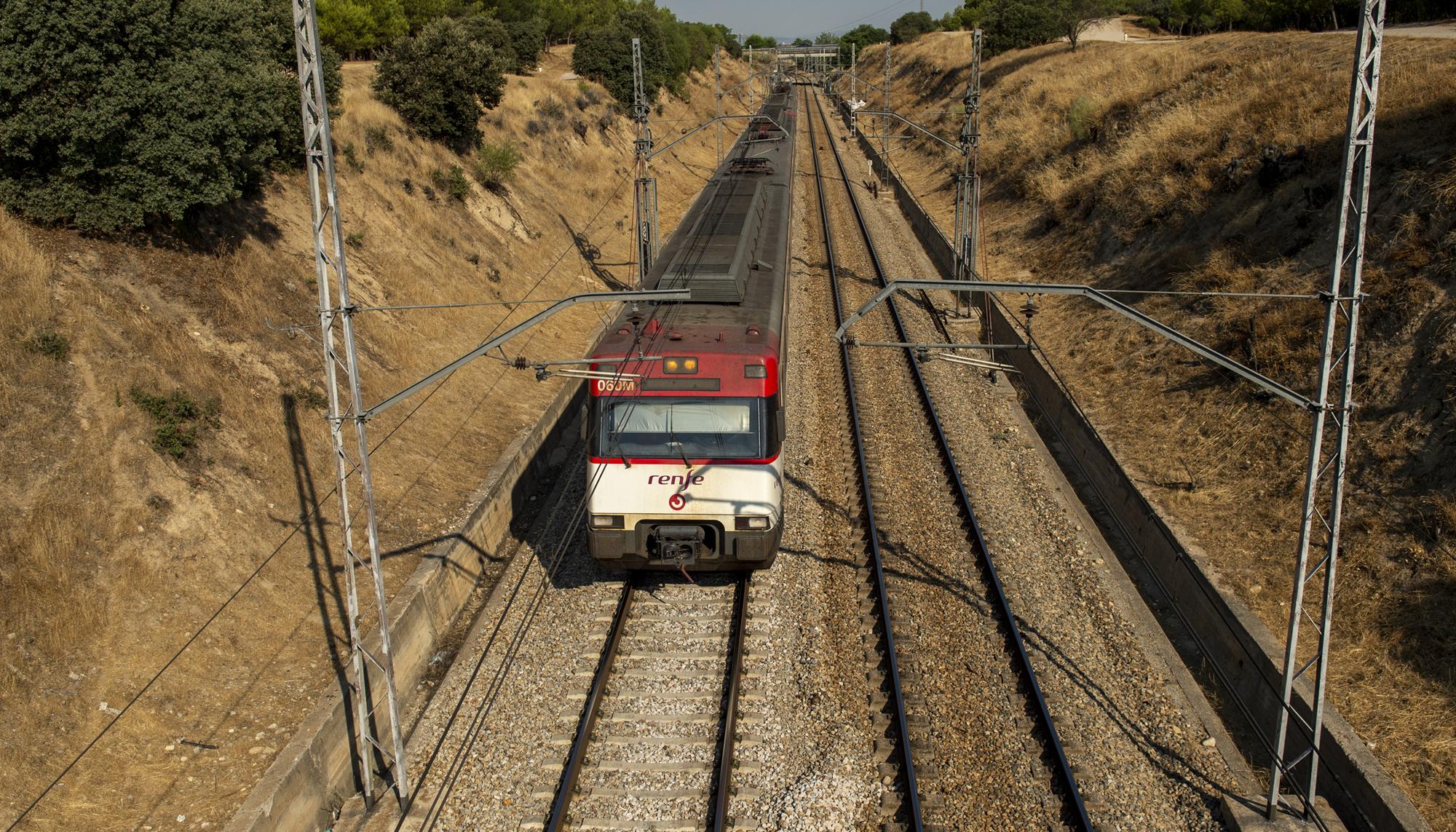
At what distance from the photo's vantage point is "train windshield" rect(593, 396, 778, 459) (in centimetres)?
1099

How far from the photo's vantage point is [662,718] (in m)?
9.91

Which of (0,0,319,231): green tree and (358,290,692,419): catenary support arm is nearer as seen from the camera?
(358,290,692,419): catenary support arm

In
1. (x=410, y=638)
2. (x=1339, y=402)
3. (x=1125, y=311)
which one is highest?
(x=1125, y=311)

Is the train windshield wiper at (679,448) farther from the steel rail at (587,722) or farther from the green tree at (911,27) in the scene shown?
the green tree at (911,27)

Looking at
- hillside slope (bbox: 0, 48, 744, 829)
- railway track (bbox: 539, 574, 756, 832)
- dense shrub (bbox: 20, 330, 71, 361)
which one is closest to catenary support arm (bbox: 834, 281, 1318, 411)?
railway track (bbox: 539, 574, 756, 832)

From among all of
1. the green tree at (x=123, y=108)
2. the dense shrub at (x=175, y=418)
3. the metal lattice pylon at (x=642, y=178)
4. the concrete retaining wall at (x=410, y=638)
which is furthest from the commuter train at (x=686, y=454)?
the metal lattice pylon at (x=642, y=178)

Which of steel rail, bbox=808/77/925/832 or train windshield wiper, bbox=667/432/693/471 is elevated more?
train windshield wiper, bbox=667/432/693/471

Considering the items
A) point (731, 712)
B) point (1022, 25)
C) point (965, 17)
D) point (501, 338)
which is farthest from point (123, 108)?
point (965, 17)

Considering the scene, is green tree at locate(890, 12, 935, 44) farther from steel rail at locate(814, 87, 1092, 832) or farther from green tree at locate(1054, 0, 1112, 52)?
steel rail at locate(814, 87, 1092, 832)

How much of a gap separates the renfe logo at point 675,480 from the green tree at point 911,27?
375 feet

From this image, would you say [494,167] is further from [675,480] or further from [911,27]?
[911,27]

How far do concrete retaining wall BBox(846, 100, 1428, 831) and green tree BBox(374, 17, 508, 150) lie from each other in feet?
58.6

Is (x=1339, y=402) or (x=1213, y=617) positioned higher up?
(x=1339, y=402)

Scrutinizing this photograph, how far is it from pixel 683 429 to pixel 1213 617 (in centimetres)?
683
